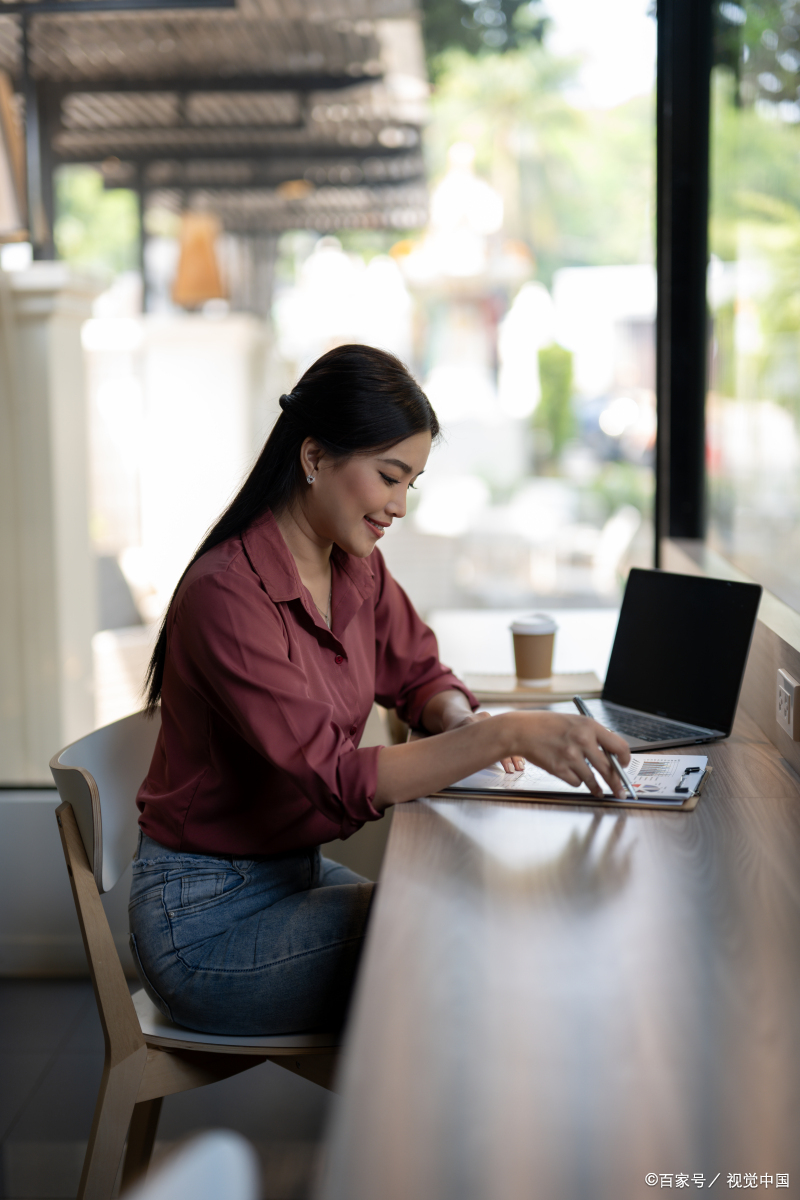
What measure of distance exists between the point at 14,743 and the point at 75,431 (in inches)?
33.9

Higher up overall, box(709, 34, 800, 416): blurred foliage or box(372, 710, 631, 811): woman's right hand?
box(709, 34, 800, 416): blurred foliage

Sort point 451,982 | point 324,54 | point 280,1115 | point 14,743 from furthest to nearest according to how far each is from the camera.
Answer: point 324,54 → point 14,743 → point 280,1115 → point 451,982

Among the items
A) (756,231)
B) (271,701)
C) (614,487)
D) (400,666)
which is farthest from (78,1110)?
(614,487)

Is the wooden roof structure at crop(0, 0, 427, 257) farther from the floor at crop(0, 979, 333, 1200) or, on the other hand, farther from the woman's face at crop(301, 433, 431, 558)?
the floor at crop(0, 979, 333, 1200)

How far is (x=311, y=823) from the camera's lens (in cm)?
136

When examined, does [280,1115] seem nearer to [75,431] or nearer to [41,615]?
[41,615]

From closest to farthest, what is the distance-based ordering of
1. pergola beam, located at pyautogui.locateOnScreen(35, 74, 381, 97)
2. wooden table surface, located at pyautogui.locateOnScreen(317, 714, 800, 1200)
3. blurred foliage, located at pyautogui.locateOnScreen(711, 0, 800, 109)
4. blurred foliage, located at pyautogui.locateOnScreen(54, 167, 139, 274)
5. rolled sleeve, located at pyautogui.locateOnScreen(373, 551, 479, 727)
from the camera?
wooden table surface, located at pyautogui.locateOnScreen(317, 714, 800, 1200) < rolled sleeve, located at pyautogui.locateOnScreen(373, 551, 479, 727) < blurred foliage, located at pyautogui.locateOnScreen(711, 0, 800, 109) < pergola beam, located at pyautogui.locateOnScreen(35, 74, 381, 97) < blurred foliage, located at pyautogui.locateOnScreen(54, 167, 139, 274)

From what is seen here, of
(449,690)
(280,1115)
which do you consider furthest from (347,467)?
(280,1115)

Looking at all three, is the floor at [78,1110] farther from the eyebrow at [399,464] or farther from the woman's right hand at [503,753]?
the eyebrow at [399,464]

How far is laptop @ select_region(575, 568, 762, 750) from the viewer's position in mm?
1504

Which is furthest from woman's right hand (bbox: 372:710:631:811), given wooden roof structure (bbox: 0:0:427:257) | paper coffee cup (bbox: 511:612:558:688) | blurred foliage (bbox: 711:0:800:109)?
wooden roof structure (bbox: 0:0:427:257)

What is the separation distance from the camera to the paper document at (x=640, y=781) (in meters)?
1.27

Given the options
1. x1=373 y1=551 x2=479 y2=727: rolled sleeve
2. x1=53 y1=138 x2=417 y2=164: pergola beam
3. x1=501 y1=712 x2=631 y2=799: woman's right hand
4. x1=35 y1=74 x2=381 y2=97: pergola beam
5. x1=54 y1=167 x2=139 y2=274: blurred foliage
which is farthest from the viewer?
x1=54 y1=167 x2=139 y2=274: blurred foliage

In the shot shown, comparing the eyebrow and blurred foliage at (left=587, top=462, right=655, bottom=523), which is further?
blurred foliage at (left=587, top=462, right=655, bottom=523)
